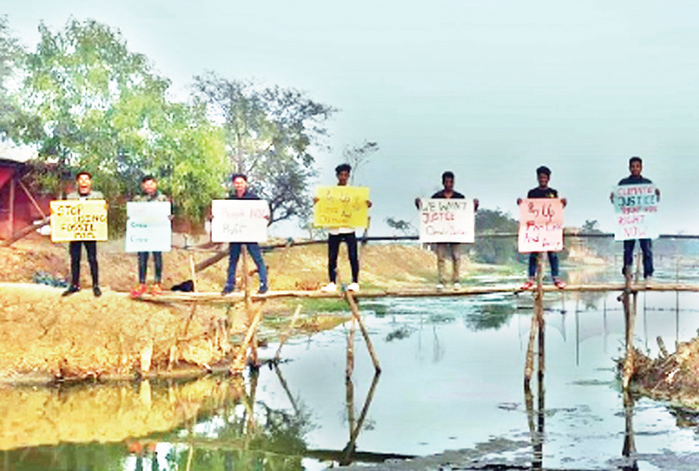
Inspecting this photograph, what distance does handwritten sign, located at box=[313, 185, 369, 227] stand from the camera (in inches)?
629

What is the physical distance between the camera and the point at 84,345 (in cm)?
1656

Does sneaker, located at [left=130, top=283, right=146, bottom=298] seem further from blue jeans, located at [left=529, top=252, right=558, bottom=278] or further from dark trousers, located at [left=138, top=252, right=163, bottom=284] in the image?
blue jeans, located at [left=529, top=252, right=558, bottom=278]

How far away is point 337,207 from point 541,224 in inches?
126

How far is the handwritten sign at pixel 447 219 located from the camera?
1617cm

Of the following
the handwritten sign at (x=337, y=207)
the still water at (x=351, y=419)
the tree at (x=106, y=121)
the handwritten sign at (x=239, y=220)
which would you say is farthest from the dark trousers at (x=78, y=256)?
the tree at (x=106, y=121)

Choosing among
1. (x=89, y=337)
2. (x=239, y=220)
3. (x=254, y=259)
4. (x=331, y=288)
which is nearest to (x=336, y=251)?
(x=331, y=288)

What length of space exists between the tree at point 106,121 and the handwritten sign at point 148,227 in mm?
17010

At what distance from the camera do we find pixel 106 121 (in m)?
33.4

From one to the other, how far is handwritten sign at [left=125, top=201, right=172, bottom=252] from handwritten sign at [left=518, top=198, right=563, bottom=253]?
581cm

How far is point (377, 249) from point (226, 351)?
1797 inches

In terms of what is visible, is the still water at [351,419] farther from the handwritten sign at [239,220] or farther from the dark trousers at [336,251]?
the handwritten sign at [239,220]

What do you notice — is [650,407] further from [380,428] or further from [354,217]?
[354,217]

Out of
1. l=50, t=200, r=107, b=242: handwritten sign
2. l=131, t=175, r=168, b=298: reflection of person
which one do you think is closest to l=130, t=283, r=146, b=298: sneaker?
l=131, t=175, r=168, b=298: reflection of person

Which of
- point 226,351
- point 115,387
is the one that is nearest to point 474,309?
point 226,351
